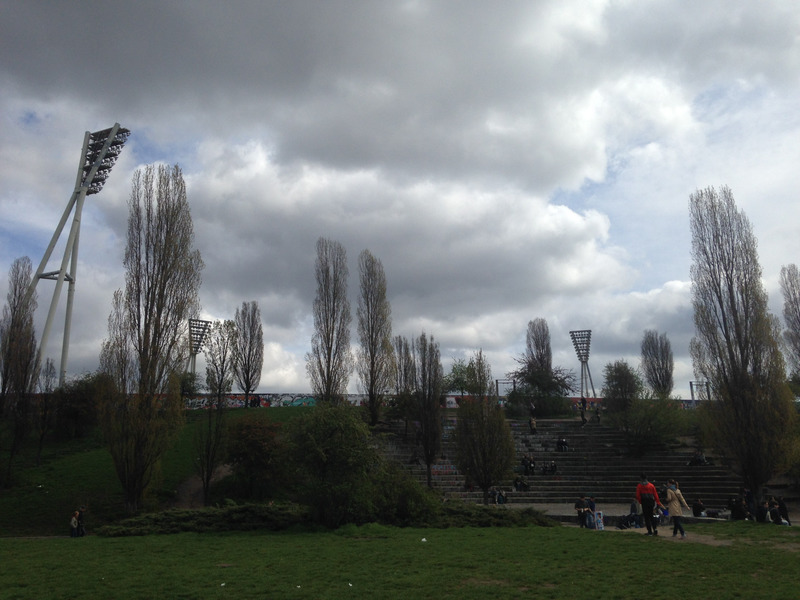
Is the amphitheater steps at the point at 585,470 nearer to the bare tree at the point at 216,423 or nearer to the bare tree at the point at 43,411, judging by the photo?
the bare tree at the point at 216,423

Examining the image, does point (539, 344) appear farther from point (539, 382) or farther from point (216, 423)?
point (216, 423)

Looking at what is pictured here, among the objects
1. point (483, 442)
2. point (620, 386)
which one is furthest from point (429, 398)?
point (620, 386)

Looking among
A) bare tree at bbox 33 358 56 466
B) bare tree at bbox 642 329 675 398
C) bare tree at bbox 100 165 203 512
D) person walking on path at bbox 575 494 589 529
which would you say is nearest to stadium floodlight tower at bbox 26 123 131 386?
bare tree at bbox 33 358 56 466

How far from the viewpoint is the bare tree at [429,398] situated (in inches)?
1217

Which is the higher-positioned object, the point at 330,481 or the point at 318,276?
the point at 318,276

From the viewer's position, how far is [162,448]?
23.1 meters

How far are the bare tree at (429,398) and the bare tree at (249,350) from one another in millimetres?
24784

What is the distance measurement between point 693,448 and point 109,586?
Result: 38677mm

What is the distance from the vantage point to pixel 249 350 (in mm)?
53594

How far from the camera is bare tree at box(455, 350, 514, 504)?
86.2 ft

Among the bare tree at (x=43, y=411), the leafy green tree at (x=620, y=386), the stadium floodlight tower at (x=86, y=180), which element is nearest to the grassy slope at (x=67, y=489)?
the bare tree at (x=43, y=411)

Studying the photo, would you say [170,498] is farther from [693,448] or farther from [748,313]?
[693,448]

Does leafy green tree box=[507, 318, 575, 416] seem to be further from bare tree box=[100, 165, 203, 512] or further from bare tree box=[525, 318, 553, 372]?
bare tree box=[100, 165, 203, 512]

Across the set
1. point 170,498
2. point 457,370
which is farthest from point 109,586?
point 457,370
